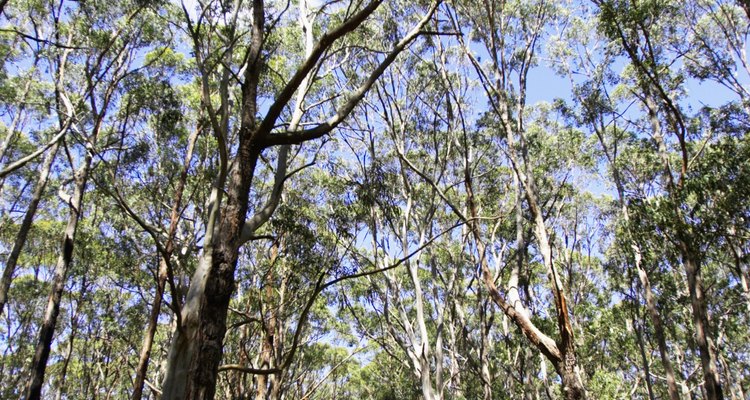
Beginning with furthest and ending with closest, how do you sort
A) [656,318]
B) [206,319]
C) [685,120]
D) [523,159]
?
[685,120]
[656,318]
[523,159]
[206,319]

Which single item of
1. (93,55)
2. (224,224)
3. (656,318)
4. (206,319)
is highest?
(93,55)

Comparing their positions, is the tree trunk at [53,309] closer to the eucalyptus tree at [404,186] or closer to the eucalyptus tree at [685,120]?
the eucalyptus tree at [404,186]

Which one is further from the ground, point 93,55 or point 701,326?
point 93,55

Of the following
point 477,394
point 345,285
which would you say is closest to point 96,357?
point 345,285

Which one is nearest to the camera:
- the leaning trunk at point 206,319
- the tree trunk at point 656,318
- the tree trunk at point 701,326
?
the leaning trunk at point 206,319

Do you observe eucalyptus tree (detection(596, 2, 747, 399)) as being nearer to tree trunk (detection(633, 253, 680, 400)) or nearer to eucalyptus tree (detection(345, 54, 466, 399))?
tree trunk (detection(633, 253, 680, 400))

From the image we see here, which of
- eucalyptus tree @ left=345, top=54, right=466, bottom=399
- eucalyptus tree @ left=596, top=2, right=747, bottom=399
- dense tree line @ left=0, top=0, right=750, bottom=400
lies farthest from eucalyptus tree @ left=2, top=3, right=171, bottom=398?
eucalyptus tree @ left=596, top=2, right=747, bottom=399

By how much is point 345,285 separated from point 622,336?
8258 mm

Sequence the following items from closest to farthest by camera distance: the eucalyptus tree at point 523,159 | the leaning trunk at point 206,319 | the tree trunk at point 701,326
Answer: the leaning trunk at point 206,319
the eucalyptus tree at point 523,159
the tree trunk at point 701,326

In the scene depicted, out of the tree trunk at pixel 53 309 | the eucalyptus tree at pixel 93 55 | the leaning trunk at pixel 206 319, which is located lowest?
the leaning trunk at pixel 206 319

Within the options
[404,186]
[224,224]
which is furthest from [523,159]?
[224,224]

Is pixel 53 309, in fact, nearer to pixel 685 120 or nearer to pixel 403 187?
pixel 403 187

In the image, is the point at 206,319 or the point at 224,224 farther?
the point at 224,224

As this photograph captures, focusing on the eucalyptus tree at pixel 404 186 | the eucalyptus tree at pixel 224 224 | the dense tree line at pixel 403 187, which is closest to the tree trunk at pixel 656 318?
the dense tree line at pixel 403 187
